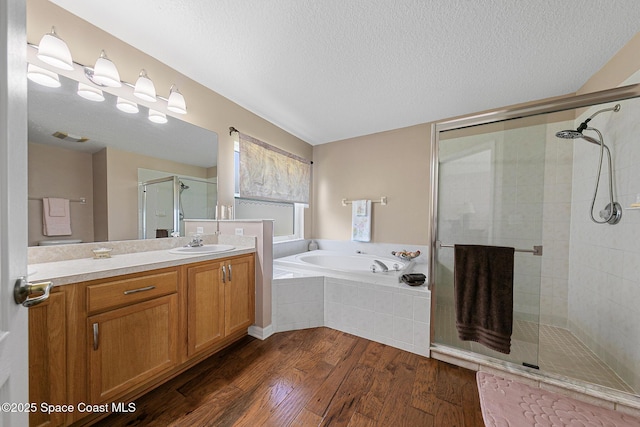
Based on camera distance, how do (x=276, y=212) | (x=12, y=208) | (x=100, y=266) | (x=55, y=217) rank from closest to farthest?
(x=12, y=208) < (x=100, y=266) < (x=55, y=217) < (x=276, y=212)

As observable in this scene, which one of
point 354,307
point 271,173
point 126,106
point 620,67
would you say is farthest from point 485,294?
point 126,106

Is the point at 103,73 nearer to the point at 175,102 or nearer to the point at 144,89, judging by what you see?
the point at 144,89

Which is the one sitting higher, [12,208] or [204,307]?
[12,208]

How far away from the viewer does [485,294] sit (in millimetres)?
1571

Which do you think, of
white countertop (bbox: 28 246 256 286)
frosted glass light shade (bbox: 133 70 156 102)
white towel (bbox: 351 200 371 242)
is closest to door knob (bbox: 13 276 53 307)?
white countertop (bbox: 28 246 256 286)

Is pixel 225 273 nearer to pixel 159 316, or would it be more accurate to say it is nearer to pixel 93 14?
pixel 159 316

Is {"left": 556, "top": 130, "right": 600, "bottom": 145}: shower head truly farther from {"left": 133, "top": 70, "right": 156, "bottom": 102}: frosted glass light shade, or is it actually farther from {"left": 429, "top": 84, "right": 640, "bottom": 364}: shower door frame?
{"left": 133, "top": 70, "right": 156, "bottom": 102}: frosted glass light shade

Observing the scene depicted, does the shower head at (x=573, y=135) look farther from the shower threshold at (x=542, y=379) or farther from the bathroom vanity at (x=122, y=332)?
the bathroom vanity at (x=122, y=332)

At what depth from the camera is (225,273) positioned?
5.76 ft

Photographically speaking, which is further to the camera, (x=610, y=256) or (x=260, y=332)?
(x=260, y=332)

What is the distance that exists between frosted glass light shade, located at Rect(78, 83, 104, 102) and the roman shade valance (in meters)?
1.14

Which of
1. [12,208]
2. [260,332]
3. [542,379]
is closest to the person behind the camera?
[12,208]

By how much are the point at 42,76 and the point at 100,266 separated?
46.6 inches

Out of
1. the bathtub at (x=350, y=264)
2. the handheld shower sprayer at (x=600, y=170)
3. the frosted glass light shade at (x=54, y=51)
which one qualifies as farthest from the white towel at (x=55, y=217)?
the handheld shower sprayer at (x=600, y=170)
